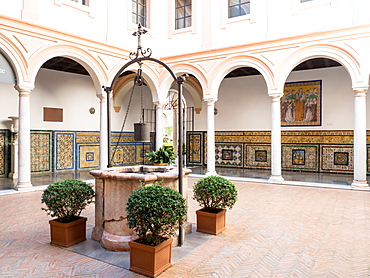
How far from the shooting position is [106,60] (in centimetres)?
1030

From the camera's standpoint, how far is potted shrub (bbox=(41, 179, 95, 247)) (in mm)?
4098

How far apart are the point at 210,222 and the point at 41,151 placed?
952 cm

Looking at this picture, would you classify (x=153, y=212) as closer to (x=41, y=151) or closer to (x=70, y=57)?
(x=70, y=57)

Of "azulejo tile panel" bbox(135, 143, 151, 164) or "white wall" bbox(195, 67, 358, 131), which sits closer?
"white wall" bbox(195, 67, 358, 131)

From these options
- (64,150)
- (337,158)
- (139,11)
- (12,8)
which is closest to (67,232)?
(12,8)

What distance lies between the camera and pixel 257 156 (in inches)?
534

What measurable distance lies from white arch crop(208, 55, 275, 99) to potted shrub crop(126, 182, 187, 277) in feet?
24.7

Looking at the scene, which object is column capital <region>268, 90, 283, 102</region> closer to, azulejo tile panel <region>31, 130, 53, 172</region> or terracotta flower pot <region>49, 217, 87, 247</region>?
terracotta flower pot <region>49, 217, 87, 247</region>

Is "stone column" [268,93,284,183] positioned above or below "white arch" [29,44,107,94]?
below

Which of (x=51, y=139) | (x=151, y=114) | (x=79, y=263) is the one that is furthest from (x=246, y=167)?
(x=79, y=263)

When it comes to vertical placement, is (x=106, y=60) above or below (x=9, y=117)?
above

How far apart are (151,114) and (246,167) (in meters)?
5.83

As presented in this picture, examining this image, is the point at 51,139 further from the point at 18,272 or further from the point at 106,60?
the point at 18,272

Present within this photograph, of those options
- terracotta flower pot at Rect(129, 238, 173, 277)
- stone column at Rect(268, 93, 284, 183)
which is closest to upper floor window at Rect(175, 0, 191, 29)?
stone column at Rect(268, 93, 284, 183)
